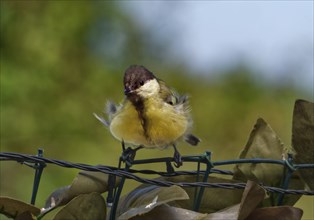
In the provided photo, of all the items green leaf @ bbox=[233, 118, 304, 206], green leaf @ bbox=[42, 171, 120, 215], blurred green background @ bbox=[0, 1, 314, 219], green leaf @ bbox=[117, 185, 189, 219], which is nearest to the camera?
green leaf @ bbox=[117, 185, 189, 219]

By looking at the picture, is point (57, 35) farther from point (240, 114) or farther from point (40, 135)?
point (240, 114)

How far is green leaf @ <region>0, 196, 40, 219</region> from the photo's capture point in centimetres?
182

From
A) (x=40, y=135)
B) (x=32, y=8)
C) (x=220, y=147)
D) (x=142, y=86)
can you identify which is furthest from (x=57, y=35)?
(x=142, y=86)

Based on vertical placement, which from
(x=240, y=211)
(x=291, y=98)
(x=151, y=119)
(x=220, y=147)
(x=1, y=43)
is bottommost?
(x=240, y=211)

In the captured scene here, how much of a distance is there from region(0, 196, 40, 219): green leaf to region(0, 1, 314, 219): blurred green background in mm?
2811

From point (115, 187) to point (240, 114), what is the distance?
3370 mm

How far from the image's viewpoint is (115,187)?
1910 millimetres

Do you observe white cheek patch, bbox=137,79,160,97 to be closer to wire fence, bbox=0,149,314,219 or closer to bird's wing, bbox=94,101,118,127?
bird's wing, bbox=94,101,118,127

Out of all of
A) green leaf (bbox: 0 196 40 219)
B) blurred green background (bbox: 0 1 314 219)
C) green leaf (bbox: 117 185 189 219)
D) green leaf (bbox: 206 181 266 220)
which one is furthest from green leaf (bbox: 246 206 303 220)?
blurred green background (bbox: 0 1 314 219)

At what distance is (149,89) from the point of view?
2.58 meters

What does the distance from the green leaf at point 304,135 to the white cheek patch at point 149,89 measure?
24.2 inches

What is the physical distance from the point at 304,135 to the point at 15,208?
68 cm

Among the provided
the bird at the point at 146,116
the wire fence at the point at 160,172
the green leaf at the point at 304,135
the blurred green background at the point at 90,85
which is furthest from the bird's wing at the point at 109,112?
the blurred green background at the point at 90,85

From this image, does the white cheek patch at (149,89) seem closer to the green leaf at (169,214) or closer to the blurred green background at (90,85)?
the green leaf at (169,214)
